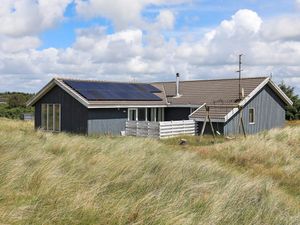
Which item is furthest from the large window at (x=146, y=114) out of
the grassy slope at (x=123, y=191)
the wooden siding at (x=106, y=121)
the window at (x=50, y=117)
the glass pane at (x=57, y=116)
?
the grassy slope at (x=123, y=191)

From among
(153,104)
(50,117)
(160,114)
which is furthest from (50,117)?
(160,114)

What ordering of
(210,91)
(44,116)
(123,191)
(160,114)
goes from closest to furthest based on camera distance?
(123,191), (44,116), (210,91), (160,114)

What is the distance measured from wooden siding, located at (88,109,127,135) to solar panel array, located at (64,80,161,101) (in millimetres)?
857

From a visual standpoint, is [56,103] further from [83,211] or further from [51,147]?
[83,211]

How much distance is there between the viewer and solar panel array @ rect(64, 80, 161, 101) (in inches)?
1071

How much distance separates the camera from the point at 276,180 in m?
12.2

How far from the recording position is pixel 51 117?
29.5 metres

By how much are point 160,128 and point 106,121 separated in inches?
144

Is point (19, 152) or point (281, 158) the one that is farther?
point (281, 158)

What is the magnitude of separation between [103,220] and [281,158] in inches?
451

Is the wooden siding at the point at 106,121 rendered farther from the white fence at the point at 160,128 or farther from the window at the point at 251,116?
the window at the point at 251,116

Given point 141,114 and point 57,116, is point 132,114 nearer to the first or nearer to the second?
point 141,114

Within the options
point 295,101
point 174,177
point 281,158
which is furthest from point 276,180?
point 295,101

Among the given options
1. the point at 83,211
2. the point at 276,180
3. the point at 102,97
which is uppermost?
the point at 102,97
